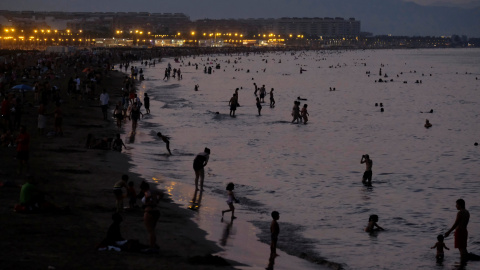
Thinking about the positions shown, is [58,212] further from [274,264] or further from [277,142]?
[277,142]

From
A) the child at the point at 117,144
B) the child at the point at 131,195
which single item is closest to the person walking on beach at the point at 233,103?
the child at the point at 117,144

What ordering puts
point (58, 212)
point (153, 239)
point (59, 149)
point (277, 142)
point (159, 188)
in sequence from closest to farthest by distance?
point (153, 239) < point (58, 212) < point (159, 188) < point (59, 149) < point (277, 142)

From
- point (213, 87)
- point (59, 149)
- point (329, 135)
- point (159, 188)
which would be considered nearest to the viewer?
point (159, 188)

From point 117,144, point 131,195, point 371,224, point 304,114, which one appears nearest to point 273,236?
point 131,195

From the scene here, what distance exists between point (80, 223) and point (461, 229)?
7989mm

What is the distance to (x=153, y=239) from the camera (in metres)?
12.6

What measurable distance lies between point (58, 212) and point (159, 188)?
18.5 feet

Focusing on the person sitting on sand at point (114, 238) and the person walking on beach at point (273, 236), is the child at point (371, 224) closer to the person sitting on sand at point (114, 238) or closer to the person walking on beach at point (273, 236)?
the person walking on beach at point (273, 236)

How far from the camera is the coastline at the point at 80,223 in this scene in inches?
455

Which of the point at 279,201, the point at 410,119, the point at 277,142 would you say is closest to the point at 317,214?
the point at 279,201

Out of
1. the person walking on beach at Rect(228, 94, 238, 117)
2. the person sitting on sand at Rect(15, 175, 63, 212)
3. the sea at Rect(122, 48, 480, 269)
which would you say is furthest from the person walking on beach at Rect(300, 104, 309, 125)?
the person sitting on sand at Rect(15, 175, 63, 212)

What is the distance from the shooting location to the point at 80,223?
14164 mm

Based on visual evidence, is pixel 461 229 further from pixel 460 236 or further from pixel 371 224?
pixel 371 224

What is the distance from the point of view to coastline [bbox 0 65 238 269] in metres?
11.5
